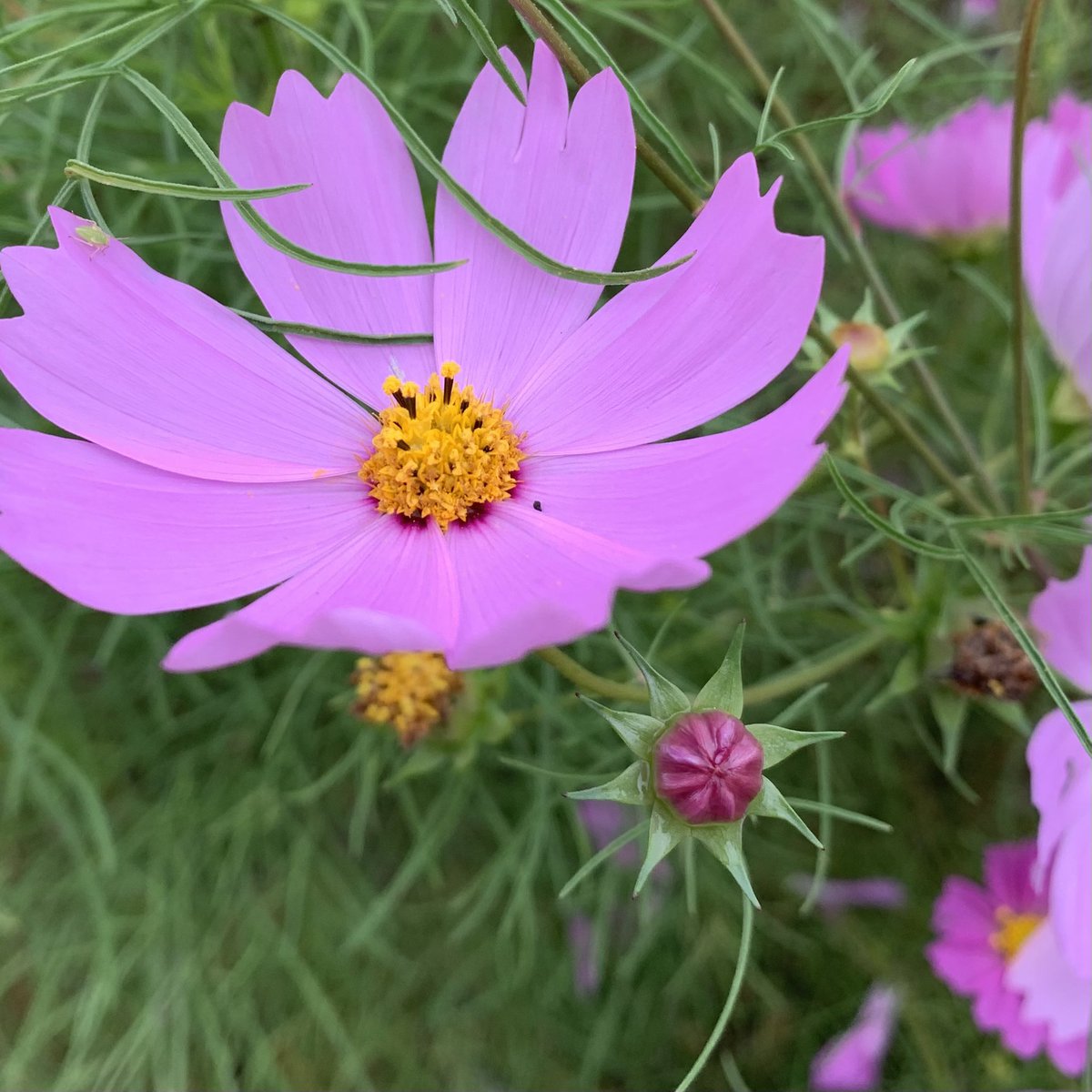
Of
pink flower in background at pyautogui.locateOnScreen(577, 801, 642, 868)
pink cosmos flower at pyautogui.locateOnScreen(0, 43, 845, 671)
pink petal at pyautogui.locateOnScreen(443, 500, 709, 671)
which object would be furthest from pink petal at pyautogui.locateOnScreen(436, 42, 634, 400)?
pink flower in background at pyautogui.locateOnScreen(577, 801, 642, 868)

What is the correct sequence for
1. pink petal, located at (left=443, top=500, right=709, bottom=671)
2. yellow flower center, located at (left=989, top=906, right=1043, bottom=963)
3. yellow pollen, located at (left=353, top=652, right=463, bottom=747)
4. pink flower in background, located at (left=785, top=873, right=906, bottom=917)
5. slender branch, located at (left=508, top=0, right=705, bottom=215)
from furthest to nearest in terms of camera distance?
1. pink flower in background, located at (left=785, top=873, right=906, bottom=917)
2. yellow flower center, located at (left=989, top=906, right=1043, bottom=963)
3. yellow pollen, located at (left=353, top=652, right=463, bottom=747)
4. slender branch, located at (left=508, top=0, right=705, bottom=215)
5. pink petal, located at (left=443, top=500, right=709, bottom=671)

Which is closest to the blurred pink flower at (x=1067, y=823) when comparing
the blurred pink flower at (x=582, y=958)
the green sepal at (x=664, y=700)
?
the green sepal at (x=664, y=700)

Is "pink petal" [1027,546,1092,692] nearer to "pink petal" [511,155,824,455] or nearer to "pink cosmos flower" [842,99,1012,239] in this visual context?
"pink petal" [511,155,824,455]

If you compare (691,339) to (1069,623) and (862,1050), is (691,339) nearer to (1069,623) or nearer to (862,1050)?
(1069,623)

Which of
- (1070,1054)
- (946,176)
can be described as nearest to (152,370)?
(946,176)

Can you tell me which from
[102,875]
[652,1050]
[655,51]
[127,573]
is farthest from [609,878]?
[655,51]
